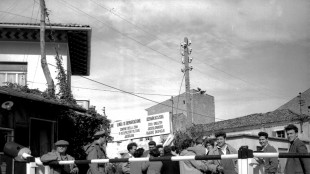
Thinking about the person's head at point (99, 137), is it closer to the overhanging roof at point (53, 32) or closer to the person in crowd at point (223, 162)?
the person in crowd at point (223, 162)

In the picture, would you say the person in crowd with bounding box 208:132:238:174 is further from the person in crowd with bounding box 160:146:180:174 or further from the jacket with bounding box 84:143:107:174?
the jacket with bounding box 84:143:107:174

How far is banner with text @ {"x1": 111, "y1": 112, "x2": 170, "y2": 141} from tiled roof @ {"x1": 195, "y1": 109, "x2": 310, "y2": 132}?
33.2m

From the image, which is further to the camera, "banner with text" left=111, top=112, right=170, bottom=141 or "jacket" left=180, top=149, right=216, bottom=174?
"banner with text" left=111, top=112, right=170, bottom=141

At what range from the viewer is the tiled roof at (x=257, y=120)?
46.6 meters

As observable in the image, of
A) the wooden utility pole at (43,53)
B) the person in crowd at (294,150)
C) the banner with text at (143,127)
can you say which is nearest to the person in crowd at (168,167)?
the person in crowd at (294,150)

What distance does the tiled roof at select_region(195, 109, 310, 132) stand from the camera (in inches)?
1834

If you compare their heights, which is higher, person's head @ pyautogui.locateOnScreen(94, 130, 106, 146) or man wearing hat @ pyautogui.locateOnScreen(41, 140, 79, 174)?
person's head @ pyautogui.locateOnScreen(94, 130, 106, 146)

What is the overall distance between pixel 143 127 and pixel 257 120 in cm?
3680

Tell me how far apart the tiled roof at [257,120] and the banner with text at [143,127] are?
33.2 meters

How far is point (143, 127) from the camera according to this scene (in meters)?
13.5

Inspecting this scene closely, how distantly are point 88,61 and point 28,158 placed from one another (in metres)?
18.6

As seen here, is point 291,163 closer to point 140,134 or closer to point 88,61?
point 140,134

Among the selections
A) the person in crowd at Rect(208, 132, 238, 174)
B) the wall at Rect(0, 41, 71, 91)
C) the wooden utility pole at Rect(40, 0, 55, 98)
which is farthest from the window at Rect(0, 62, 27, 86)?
the person in crowd at Rect(208, 132, 238, 174)

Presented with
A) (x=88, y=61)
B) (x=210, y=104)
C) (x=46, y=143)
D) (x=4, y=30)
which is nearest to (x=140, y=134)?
(x=46, y=143)
